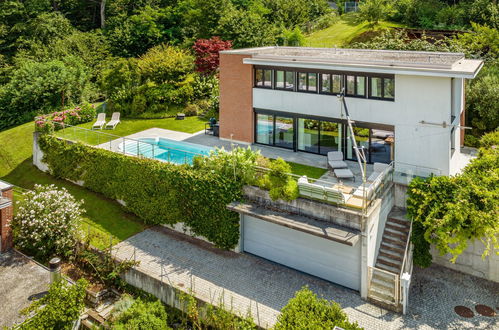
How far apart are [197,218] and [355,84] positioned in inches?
421

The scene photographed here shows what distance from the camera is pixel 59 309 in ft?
44.6

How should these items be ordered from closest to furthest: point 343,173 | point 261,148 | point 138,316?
point 138,316 → point 343,173 → point 261,148

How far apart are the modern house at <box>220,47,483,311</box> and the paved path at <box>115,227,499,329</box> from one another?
0.72 m

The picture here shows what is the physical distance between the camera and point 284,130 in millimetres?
24031

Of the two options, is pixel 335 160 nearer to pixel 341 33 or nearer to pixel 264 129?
pixel 264 129

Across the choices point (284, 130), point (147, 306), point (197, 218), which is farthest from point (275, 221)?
point (284, 130)

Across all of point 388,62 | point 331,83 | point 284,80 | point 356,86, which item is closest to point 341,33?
point 284,80

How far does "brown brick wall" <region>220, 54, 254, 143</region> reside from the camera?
24.8 meters

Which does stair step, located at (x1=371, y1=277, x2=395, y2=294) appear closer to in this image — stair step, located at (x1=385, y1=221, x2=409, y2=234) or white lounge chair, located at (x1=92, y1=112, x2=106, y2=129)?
stair step, located at (x1=385, y1=221, x2=409, y2=234)

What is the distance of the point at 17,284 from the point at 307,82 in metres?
17.3

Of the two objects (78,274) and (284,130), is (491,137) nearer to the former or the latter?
(284,130)

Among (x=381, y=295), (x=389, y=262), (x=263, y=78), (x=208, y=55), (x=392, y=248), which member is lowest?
(x=381, y=295)

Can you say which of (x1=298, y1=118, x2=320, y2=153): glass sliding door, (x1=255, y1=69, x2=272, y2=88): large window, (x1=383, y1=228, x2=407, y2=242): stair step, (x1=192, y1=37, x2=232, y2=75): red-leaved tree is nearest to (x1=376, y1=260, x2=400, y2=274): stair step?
(x1=383, y1=228, x2=407, y2=242): stair step

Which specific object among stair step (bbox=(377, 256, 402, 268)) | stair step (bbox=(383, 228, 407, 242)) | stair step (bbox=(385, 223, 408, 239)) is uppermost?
stair step (bbox=(385, 223, 408, 239))
